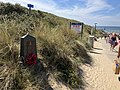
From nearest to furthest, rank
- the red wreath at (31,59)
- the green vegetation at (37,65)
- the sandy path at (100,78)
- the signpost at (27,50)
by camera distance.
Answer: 1. the green vegetation at (37,65)
2. the signpost at (27,50)
3. the red wreath at (31,59)
4. the sandy path at (100,78)

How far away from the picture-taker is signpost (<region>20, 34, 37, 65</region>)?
5894 millimetres

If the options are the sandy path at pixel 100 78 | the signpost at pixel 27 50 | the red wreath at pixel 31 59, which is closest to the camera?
the signpost at pixel 27 50

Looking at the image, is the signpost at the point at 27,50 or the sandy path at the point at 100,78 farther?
the sandy path at the point at 100,78

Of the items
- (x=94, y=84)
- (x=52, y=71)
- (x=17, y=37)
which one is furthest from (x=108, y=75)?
(x=17, y=37)

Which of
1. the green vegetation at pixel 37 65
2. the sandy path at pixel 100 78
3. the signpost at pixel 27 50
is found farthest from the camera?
the sandy path at pixel 100 78

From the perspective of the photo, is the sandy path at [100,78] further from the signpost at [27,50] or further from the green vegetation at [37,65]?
the signpost at [27,50]

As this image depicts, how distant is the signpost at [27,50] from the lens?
589cm

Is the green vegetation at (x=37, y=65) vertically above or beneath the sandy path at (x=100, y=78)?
above

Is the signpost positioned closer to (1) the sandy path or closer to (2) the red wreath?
(2) the red wreath

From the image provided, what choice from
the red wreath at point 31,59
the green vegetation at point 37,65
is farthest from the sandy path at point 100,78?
the red wreath at point 31,59

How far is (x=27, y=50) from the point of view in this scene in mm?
6059

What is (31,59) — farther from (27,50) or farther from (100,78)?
(100,78)

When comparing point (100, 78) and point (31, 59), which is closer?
point (31, 59)

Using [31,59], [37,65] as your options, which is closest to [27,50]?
[31,59]
